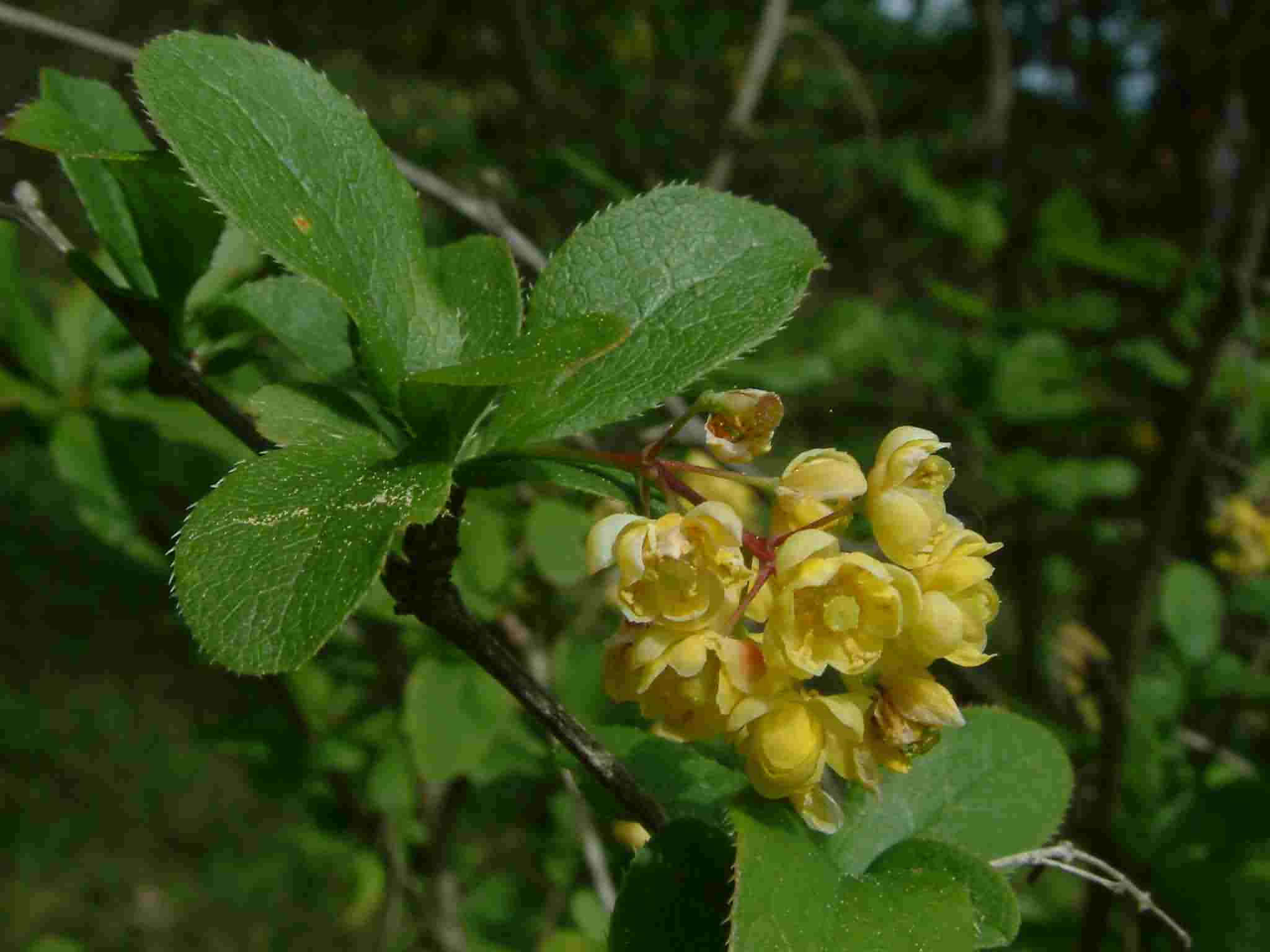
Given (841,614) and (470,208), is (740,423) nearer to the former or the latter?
(841,614)

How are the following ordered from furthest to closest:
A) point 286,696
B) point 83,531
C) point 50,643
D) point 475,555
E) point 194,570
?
1. point 50,643
2. point 83,531
3. point 286,696
4. point 475,555
5. point 194,570

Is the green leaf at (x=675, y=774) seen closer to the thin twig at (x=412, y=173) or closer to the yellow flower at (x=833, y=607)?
the yellow flower at (x=833, y=607)

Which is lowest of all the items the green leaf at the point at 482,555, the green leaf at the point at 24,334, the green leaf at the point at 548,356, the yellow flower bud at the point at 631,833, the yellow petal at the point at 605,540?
the green leaf at the point at 482,555

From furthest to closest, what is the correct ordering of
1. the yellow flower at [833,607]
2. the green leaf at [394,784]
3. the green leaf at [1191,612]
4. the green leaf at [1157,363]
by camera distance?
the green leaf at [1157,363], the green leaf at [1191,612], the green leaf at [394,784], the yellow flower at [833,607]

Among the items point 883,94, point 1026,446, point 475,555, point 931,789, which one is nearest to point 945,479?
point 931,789

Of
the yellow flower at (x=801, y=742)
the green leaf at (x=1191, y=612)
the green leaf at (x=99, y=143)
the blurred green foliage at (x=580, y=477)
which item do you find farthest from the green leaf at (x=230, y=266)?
the green leaf at (x=1191, y=612)

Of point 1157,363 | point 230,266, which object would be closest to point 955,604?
point 230,266

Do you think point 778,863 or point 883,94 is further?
point 883,94

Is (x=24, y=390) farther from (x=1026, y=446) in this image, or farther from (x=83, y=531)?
(x=83, y=531)
